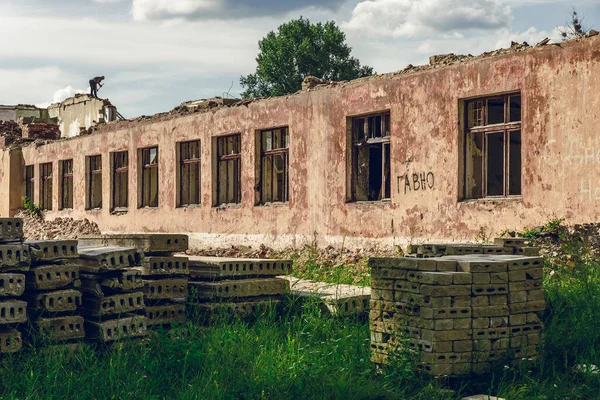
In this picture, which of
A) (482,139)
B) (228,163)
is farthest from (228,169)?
(482,139)

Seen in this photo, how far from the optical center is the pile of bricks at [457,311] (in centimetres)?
648

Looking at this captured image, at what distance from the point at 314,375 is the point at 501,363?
5.12ft

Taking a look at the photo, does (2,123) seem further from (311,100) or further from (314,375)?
(314,375)

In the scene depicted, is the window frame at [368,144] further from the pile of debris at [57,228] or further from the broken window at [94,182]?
the broken window at [94,182]

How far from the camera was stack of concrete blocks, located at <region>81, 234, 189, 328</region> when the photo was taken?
7844 millimetres

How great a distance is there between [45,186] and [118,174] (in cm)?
477

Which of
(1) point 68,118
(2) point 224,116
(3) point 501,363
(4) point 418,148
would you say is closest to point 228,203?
(2) point 224,116

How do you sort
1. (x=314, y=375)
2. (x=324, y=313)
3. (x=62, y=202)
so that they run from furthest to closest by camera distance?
1. (x=62, y=202)
2. (x=324, y=313)
3. (x=314, y=375)

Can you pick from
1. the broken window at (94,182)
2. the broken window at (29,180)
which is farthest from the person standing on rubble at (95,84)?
the broken window at (94,182)

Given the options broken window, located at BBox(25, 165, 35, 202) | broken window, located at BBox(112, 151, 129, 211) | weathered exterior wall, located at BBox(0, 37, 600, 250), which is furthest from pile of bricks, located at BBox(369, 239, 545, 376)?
broken window, located at BBox(25, 165, 35, 202)

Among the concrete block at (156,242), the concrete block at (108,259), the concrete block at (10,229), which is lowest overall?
the concrete block at (108,259)

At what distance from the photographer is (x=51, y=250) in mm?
7195

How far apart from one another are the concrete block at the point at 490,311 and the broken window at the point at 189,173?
11.9 m

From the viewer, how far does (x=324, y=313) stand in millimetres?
8664
